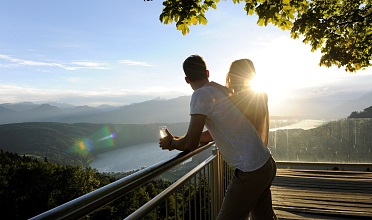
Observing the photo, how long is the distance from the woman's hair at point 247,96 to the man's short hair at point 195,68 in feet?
0.91

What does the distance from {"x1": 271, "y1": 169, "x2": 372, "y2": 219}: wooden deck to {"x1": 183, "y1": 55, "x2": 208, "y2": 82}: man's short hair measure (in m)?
3.58

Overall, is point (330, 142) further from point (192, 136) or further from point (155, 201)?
point (155, 201)

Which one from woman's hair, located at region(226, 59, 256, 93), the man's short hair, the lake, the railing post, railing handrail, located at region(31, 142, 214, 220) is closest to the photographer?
railing handrail, located at region(31, 142, 214, 220)

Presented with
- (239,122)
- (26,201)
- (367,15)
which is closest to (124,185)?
(239,122)

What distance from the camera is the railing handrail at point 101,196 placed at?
0.91 metres

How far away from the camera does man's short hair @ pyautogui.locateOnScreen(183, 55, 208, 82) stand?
2.00 meters

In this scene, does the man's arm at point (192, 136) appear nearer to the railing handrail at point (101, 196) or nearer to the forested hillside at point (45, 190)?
the railing handrail at point (101, 196)

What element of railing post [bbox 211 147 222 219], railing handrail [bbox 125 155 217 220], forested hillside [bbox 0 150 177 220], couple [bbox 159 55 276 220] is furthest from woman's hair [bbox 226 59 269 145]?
forested hillside [bbox 0 150 177 220]

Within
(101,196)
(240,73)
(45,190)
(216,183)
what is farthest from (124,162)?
(101,196)

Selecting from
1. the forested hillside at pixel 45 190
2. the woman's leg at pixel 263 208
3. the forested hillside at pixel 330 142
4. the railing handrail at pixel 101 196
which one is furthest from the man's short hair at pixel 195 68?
the forested hillside at pixel 330 142

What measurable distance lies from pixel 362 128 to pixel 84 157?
158066 millimetres

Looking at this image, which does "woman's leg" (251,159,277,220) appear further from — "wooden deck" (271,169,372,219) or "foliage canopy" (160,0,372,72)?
"foliage canopy" (160,0,372,72)

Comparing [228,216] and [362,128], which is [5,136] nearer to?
[362,128]

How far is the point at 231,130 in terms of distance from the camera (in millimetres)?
1991
